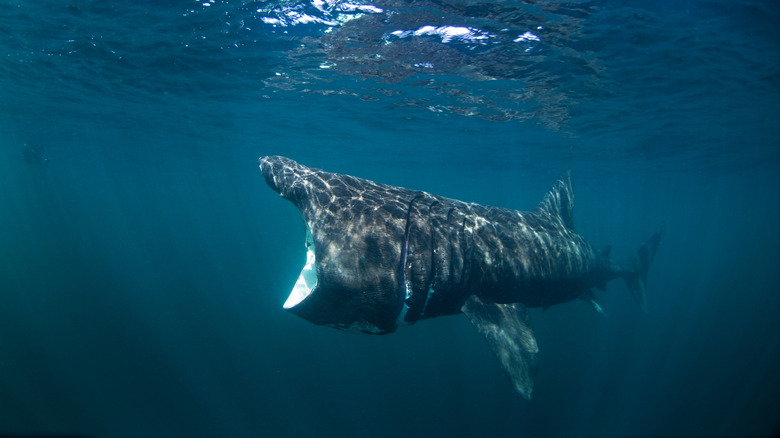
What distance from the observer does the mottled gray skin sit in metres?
4.83

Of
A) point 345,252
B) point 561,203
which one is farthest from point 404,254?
point 561,203

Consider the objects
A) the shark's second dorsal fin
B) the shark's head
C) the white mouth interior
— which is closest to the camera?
the shark's head

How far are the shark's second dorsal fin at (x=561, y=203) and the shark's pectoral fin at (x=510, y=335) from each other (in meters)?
3.94

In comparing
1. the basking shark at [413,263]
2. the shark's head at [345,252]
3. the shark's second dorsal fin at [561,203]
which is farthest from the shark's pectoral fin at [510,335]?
the shark's second dorsal fin at [561,203]

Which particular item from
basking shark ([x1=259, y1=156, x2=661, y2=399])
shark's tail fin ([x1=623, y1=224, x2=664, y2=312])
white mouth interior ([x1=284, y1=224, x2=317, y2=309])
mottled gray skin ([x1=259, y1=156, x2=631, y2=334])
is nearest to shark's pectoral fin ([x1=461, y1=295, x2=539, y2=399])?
basking shark ([x1=259, y1=156, x2=661, y2=399])

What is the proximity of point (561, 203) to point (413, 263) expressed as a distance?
21.5ft

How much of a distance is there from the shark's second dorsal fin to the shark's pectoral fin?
155 inches

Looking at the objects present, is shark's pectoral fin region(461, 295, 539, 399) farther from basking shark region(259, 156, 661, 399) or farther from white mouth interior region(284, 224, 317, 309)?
white mouth interior region(284, 224, 317, 309)

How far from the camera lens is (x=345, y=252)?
4.89 metres

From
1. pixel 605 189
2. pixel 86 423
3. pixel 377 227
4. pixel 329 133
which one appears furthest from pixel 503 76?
pixel 605 189

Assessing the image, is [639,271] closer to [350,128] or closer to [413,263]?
[413,263]

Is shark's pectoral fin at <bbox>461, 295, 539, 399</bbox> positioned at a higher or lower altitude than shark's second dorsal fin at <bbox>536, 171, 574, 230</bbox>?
lower

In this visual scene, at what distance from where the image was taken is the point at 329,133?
2886 centimetres

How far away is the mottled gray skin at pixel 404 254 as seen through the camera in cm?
483
